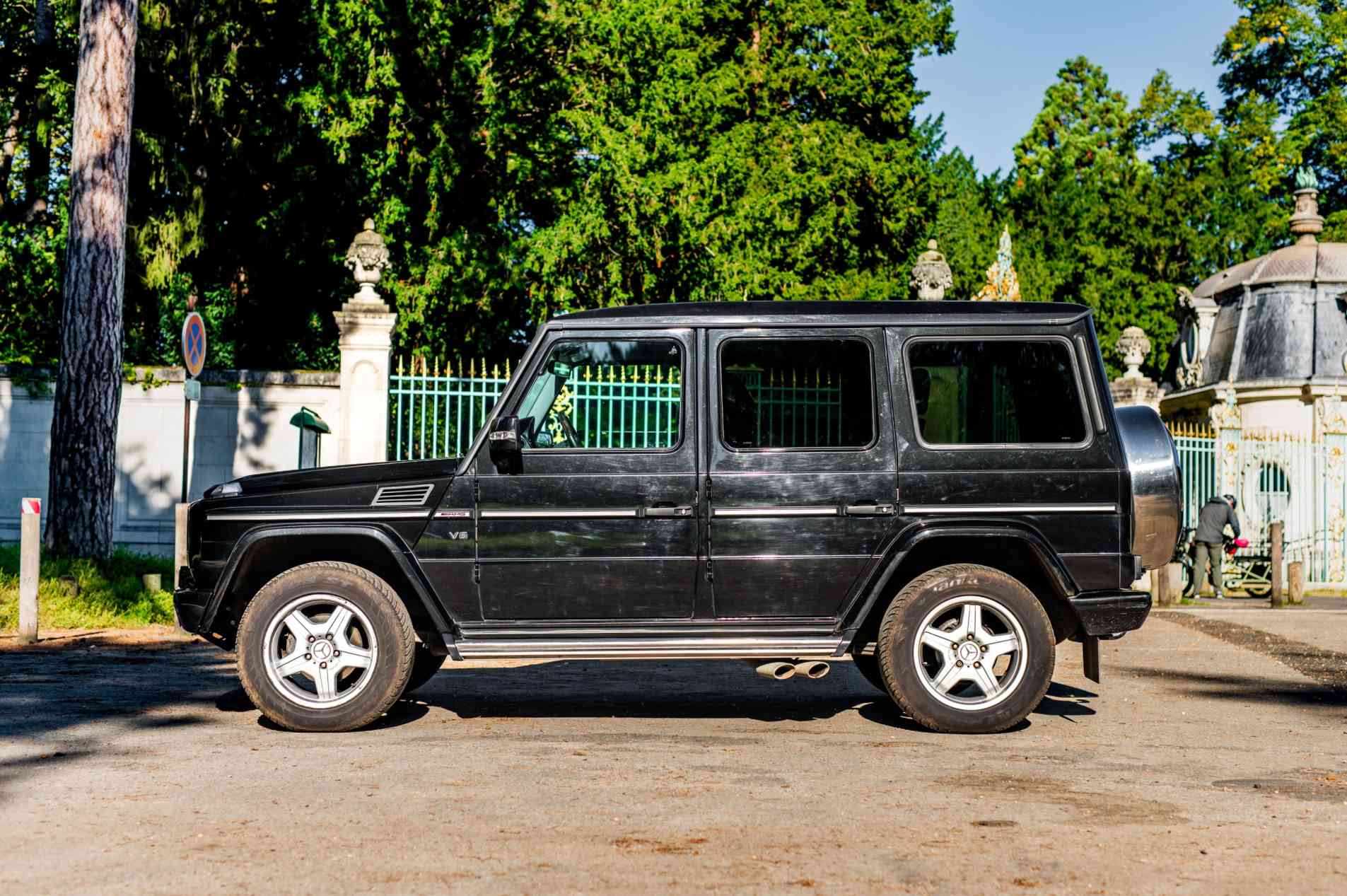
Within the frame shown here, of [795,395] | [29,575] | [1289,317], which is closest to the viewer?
[795,395]

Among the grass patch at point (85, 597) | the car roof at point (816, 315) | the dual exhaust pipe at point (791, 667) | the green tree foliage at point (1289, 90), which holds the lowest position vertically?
the grass patch at point (85, 597)

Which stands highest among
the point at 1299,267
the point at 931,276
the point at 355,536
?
the point at 1299,267

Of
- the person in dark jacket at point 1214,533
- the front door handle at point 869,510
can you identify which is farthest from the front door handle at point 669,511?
the person in dark jacket at point 1214,533

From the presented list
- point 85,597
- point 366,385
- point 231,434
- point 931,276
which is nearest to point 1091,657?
point 85,597

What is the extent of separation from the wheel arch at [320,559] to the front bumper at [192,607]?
1.3 inches

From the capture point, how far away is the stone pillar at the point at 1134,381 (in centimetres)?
1952

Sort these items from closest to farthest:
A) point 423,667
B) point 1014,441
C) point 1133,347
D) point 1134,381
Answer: point 1014,441 < point 423,667 < point 1134,381 < point 1133,347

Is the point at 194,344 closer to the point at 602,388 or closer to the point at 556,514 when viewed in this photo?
the point at 602,388

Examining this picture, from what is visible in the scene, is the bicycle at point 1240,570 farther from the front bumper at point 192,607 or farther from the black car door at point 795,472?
the front bumper at point 192,607

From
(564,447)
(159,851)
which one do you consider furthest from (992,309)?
(159,851)

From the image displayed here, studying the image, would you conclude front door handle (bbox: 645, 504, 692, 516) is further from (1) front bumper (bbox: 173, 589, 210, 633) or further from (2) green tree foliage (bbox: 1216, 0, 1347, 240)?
(2) green tree foliage (bbox: 1216, 0, 1347, 240)

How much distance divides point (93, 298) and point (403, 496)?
8.45 meters

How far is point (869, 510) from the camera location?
6.71 meters

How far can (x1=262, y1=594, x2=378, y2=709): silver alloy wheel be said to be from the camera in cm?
665
